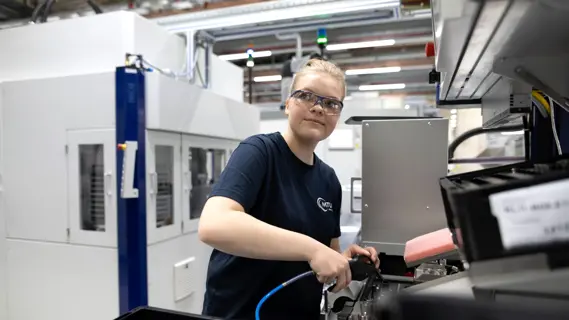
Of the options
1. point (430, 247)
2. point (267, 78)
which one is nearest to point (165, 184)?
point (430, 247)

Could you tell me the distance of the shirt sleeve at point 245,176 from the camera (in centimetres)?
88

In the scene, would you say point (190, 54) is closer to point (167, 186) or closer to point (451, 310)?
point (167, 186)

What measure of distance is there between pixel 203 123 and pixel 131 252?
103 centimetres

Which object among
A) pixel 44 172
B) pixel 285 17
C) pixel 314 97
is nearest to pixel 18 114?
pixel 44 172

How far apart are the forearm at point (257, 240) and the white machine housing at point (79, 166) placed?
1705 mm

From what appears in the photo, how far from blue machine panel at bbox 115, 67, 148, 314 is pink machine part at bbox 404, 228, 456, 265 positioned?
179 cm

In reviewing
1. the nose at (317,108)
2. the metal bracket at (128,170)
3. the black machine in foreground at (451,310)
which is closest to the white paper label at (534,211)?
the black machine in foreground at (451,310)

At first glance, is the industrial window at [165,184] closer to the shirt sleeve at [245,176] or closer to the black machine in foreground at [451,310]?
the shirt sleeve at [245,176]

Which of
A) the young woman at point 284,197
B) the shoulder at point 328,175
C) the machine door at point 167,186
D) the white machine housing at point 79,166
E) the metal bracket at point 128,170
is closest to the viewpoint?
the young woman at point 284,197

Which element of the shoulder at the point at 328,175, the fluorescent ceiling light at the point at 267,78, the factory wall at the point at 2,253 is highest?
the fluorescent ceiling light at the point at 267,78

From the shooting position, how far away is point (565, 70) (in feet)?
1.89

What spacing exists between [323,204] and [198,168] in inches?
80.4

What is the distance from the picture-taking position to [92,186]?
7.89 feet

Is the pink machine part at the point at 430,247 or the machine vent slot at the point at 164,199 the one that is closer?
the pink machine part at the point at 430,247
